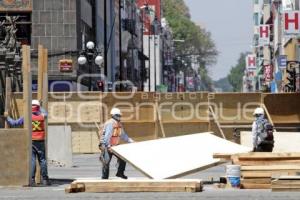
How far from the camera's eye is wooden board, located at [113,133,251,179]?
70.0 ft

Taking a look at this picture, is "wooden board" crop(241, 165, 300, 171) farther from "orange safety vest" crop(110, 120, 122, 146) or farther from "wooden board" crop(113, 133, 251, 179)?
"orange safety vest" crop(110, 120, 122, 146)

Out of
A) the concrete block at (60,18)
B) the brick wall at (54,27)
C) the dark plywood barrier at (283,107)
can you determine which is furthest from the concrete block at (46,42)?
the dark plywood barrier at (283,107)

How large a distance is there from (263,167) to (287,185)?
5.45ft

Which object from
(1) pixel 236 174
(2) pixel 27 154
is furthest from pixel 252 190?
(2) pixel 27 154

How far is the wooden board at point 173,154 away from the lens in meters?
21.3

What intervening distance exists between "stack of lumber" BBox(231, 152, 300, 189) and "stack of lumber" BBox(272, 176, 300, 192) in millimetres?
823

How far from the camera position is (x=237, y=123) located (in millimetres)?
43781

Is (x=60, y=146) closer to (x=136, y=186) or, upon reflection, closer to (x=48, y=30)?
(x=136, y=186)

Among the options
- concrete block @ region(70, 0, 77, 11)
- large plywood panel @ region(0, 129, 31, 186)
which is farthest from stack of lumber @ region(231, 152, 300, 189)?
concrete block @ region(70, 0, 77, 11)

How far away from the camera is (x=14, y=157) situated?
2048 cm

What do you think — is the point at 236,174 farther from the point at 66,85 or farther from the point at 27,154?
the point at 66,85

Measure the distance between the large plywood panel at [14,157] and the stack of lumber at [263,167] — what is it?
4270 millimetres

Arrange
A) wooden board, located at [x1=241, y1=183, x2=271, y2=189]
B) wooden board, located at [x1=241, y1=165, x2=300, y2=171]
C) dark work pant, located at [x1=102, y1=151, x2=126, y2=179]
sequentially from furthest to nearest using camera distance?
dark work pant, located at [x1=102, y1=151, x2=126, y2=179] → wooden board, located at [x1=241, y1=165, x2=300, y2=171] → wooden board, located at [x1=241, y1=183, x2=271, y2=189]

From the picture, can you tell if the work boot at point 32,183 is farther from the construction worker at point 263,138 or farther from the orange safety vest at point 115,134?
the construction worker at point 263,138
